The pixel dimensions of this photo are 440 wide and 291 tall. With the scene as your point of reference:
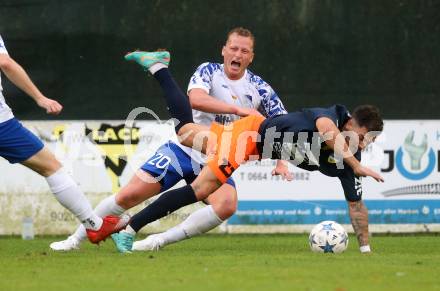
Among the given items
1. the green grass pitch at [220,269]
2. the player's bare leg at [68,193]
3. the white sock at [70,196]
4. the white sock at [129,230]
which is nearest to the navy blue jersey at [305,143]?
the green grass pitch at [220,269]

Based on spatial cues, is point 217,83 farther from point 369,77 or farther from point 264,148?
point 369,77

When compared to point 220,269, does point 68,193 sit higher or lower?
higher

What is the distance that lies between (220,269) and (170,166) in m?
2.27

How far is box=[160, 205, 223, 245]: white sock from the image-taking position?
9.88 meters

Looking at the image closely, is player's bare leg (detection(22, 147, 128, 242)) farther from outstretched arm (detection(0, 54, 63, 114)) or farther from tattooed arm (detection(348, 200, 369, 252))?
tattooed arm (detection(348, 200, 369, 252))

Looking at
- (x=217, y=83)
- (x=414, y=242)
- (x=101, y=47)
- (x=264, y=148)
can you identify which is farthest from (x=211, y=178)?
(x=101, y=47)

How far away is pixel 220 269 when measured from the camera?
7926mm

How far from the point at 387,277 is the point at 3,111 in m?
3.32

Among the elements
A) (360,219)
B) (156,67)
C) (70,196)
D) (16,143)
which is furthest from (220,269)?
(156,67)

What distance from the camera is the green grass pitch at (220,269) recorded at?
693 centimetres

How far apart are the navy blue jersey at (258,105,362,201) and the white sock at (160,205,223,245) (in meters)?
0.75

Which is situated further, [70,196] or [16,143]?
[70,196]

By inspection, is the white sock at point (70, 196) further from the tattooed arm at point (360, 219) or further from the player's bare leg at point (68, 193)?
the tattooed arm at point (360, 219)

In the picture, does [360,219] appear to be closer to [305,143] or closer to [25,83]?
[305,143]
